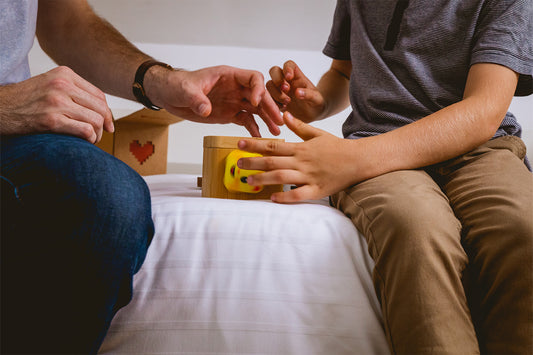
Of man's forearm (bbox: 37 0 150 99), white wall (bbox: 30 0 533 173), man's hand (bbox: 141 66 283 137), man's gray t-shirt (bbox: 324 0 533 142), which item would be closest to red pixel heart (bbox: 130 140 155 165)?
white wall (bbox: 30 0 533 173)

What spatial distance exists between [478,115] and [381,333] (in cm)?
39

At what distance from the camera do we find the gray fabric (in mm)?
619

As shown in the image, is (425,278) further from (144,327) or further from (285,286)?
(144,327)

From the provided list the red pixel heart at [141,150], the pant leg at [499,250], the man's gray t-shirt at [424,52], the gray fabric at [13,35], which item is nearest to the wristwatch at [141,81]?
the gray fabric at [13,35]

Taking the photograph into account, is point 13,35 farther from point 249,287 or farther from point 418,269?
point 418,269

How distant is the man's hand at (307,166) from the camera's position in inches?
24.5

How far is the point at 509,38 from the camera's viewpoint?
2.33 ft

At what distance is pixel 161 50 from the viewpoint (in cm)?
228

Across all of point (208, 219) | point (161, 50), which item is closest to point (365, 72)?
point (208, 219)

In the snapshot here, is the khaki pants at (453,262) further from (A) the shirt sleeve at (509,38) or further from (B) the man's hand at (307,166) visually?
(A) the shirt sleeve at (509,38)

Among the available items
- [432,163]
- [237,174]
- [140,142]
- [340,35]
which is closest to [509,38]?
[432,163]

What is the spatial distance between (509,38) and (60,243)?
0.77 meters

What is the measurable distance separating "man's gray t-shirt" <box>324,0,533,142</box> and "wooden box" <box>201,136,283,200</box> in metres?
0.26

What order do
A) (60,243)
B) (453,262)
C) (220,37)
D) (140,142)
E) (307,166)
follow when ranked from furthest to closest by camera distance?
(220,37) < (140,142) < (307,166) < (453,262) < (60,243)
